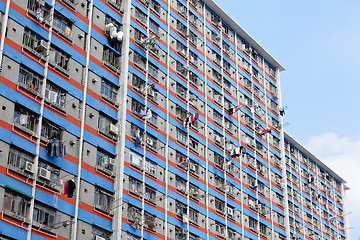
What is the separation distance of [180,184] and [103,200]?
41.2 ft

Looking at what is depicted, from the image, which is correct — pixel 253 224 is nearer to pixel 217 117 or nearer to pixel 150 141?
pixel 217 117

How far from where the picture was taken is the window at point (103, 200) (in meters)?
51.5

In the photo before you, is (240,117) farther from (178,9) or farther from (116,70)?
(116,70)

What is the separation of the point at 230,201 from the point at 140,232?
18041 millimetres

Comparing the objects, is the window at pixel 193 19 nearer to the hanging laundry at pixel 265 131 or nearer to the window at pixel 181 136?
the window at pixel 181 136

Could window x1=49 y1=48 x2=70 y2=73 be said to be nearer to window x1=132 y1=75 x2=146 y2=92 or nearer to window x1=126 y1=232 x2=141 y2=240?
window x1=132 y1=75 x2=146 y2=92

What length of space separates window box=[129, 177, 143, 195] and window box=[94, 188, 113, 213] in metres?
2.92

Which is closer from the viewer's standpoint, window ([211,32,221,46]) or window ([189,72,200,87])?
window ([189,72,200,87])

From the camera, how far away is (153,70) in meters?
64.0

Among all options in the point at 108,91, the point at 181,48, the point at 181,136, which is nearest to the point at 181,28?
the point at 181,48

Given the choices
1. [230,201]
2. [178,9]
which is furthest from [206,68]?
[230,201]

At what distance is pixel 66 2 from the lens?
54062 mm

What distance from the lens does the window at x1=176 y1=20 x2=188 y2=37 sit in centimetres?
7056

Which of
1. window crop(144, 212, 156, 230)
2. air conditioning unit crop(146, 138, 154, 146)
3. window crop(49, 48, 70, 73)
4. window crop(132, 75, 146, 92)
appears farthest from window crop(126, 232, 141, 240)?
window crop(49, 48, 70, 73)
